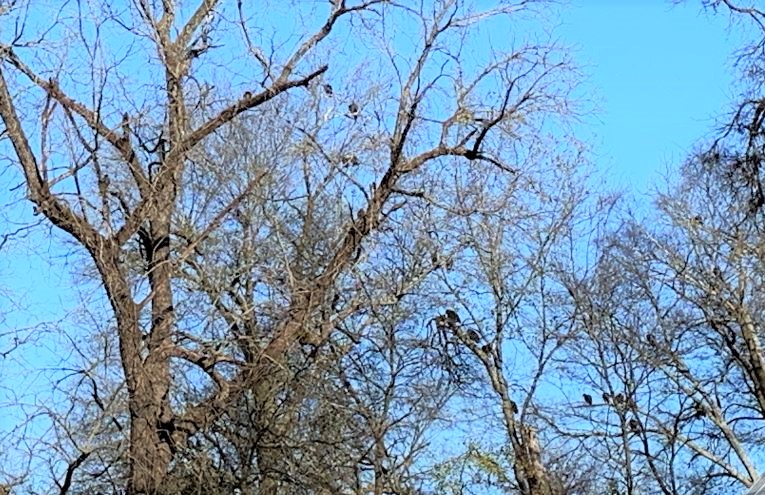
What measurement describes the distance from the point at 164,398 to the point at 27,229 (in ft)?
6.15

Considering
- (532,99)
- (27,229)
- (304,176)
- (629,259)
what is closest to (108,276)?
(27,229)

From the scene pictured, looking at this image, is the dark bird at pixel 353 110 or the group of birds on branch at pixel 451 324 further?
the group of birds on branch at pixel 451 324

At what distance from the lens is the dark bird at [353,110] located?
11355 millimetres

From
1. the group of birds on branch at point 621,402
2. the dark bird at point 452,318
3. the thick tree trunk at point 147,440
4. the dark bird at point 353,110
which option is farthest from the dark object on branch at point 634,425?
the thick tree trunk at point 147,440

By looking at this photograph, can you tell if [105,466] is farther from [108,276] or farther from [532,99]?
[532,99]

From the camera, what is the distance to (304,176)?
1384 cm

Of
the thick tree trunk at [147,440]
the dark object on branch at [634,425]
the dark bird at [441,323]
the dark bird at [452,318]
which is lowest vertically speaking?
the thick tree trunk at [147,440]

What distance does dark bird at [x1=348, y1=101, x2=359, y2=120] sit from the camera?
11355 mm

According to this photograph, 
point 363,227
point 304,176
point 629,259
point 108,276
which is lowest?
point 108,276

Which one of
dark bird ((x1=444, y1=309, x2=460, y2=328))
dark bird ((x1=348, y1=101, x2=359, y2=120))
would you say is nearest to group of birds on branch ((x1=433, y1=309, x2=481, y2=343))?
dark bird ((x1=444, y1=309, x2=460, y2=328))

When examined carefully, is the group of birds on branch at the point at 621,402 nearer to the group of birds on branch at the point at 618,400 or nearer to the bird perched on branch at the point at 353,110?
the group of birds on branch at the point at 618,400

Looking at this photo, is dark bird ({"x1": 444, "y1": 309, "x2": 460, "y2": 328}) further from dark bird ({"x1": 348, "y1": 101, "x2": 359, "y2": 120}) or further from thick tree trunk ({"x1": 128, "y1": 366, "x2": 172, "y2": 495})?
thick tree trunk ({"x1": 128, "y1": 366, "x2": 172, "y2": 495})

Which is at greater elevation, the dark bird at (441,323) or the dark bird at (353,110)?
the dark bird at (441,323)

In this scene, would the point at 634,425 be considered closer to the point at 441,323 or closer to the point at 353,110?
the point at 441,323
